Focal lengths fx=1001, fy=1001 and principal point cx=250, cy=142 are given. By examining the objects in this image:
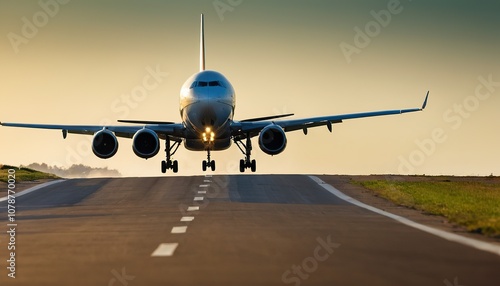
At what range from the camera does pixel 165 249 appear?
13.2 meters

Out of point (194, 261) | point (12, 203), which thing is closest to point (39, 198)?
point (12, 203)

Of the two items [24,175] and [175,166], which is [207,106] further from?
[24,175]

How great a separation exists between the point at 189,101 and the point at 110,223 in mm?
24764

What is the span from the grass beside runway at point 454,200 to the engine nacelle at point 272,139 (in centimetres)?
542

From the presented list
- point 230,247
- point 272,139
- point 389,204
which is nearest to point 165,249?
point 230,247

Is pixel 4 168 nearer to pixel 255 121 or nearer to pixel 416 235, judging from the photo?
pixel 255 121

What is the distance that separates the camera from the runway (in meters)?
9.91

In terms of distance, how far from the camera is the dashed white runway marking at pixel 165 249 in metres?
12.4

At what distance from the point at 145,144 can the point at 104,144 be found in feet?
6.16

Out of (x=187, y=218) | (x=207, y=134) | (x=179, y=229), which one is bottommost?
(x=179, y=229)

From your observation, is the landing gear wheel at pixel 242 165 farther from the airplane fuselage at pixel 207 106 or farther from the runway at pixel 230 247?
the runway at pixel 230 247

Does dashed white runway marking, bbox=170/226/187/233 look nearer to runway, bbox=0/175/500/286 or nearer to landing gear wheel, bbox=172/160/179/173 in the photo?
runway, bbox=0/175/500/286

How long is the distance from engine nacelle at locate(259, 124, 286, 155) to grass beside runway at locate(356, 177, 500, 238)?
542 centimetres

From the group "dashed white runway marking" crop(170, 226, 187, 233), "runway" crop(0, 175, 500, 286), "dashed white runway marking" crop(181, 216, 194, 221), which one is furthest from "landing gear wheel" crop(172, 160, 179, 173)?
"dashed white runway marking" crop(170, 226, 187, 233)
